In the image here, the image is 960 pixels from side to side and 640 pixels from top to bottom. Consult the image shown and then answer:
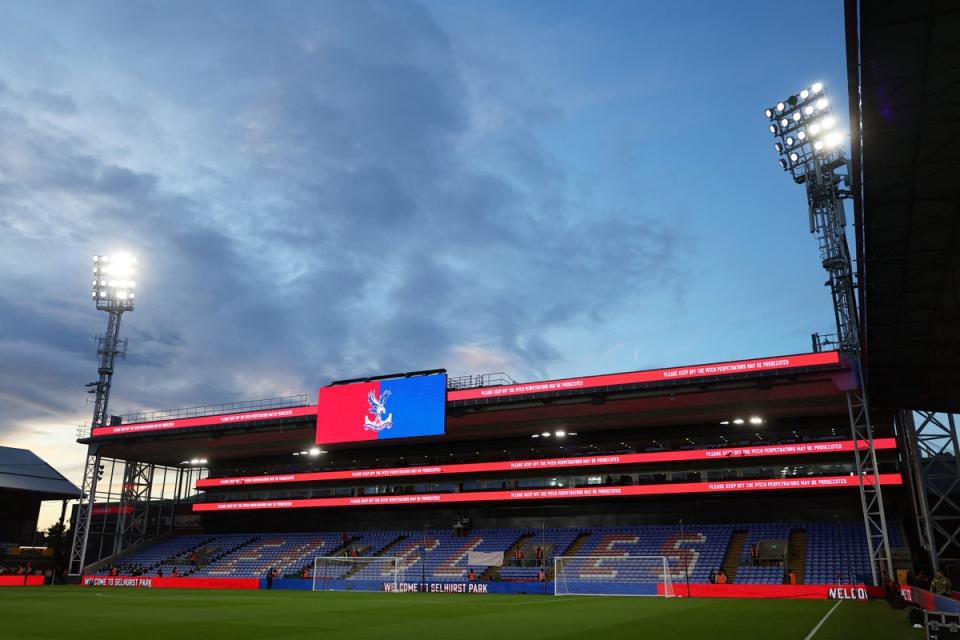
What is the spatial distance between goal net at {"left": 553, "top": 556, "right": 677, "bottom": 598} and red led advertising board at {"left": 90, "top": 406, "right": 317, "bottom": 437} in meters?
23.1

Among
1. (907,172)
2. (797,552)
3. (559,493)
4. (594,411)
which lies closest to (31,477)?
(559,493)

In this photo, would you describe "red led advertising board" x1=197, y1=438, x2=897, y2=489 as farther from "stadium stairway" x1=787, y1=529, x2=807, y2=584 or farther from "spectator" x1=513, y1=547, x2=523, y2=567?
"spectator" x1=513, y1=547, x2=523, y2=567

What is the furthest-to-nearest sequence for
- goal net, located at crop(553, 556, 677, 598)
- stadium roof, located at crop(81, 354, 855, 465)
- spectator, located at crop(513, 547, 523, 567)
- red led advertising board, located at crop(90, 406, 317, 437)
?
red led advertising board, located at crop(90, 406, 317, 437), spectator, located at crop(513, 547, 523, 567), stadium roof, located at crop(81, 354, 855, 465), goal net, located at crop(553, 556, 677, 598)

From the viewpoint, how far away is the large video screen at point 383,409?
160ft

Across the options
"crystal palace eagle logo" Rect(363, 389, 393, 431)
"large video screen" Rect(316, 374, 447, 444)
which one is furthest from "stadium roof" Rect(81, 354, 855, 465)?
"crystal palace eagle logo" Rect(363, 389, 393, 431)

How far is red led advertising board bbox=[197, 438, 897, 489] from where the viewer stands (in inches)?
1703

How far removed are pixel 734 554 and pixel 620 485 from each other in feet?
29.5

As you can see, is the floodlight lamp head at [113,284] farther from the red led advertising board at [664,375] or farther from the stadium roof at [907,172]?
the stadium roof at [907,172]

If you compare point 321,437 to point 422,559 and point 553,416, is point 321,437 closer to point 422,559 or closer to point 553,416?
point 422,559

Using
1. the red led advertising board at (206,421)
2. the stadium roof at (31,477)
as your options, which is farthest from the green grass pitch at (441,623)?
the stadium roof at (31,477)

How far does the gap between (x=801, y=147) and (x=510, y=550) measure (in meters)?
34.1

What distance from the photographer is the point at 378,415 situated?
168 feet

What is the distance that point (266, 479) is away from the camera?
60594 millimetres

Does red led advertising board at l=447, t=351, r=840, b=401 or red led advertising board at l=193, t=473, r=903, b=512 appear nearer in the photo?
red led advertising board at l=447, t=351, r=840, b=401
